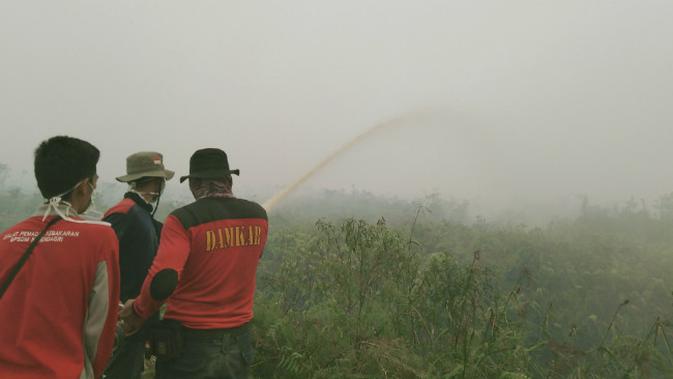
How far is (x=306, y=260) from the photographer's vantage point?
8352mm

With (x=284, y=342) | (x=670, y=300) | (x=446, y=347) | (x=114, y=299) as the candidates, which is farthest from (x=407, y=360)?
(x=670, y=300)

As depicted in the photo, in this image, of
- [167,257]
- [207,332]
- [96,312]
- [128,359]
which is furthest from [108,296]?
[128,359]

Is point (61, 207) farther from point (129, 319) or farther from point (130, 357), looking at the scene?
point (130, 357)

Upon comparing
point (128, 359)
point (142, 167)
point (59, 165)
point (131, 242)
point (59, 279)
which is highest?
point (59, 165)

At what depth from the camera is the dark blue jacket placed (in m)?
2.78

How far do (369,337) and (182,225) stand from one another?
2.34 meters

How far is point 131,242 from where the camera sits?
111 inches

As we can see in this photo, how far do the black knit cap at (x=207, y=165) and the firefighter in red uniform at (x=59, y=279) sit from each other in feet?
2.48

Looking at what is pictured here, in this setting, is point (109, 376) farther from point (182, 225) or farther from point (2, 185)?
point (2, 185)

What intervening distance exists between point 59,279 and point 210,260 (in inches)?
35.6

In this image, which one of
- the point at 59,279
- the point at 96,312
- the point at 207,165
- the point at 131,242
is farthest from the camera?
the point at 131,242

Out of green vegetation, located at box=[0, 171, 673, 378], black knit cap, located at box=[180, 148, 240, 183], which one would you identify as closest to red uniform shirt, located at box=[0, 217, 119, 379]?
black knit cap, located at box=[180, 148, 240, 183]

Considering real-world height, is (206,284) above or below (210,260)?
below

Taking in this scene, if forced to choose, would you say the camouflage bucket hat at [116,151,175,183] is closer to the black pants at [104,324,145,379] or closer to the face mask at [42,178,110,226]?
the black pants at [104,324,145,379]
